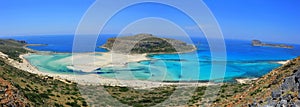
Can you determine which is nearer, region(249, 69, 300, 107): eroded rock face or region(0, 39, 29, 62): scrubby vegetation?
region(249, 69, 300, 107): eroded rock face

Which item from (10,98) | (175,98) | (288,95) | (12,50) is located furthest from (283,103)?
(12,50)

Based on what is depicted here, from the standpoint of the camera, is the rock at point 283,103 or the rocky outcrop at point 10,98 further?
the rocky outcrop at point 10,98

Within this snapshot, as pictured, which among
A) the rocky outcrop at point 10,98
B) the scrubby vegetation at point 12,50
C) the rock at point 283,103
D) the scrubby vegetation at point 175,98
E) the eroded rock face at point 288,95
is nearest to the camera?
the eroded rock face at point 288,95

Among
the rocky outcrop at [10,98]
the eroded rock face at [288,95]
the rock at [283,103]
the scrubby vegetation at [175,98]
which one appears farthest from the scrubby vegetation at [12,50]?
the rock at [283,103]

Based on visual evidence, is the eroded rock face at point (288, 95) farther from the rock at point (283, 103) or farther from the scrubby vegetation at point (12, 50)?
the scrubby vegetation at point (12, 50)

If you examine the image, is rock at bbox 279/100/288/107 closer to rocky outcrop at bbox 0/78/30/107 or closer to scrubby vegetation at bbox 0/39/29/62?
rocky outcrop at bbox 0/78/30/107

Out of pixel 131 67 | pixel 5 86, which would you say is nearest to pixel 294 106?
pixel 5 86

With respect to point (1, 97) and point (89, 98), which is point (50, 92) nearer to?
point (89, 98)

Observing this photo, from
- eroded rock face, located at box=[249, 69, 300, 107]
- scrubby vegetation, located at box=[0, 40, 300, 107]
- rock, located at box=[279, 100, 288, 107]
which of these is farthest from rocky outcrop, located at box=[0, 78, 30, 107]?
rock, located at box=[279, 100, 288, 107]

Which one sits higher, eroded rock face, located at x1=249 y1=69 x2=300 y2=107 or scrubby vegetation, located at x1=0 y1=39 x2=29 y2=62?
scrubby vegetation, located at x1=0 y1=39 x2=29 y2=62

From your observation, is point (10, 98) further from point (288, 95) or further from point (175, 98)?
point (175, 98)

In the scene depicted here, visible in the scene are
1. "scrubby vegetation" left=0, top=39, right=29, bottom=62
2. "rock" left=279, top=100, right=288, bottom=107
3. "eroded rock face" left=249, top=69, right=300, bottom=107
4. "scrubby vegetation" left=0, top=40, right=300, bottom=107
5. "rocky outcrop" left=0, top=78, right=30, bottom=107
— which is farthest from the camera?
"scrubby vegetation" left=0, top=39, right=29, bottom=62
